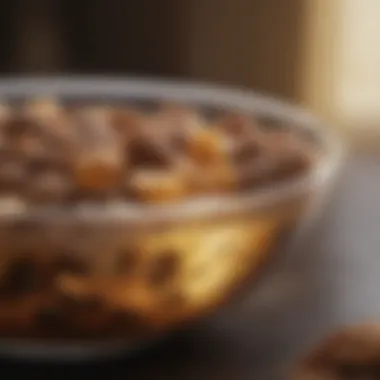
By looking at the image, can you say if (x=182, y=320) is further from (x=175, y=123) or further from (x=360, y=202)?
(x=360, y=202)

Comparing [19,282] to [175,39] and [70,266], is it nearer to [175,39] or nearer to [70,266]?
[70,266]

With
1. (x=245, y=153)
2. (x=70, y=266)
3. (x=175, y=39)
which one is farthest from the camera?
(x=175, y=39)

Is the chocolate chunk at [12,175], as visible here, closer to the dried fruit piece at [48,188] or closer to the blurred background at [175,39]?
the dried fruit piece at [48,188]

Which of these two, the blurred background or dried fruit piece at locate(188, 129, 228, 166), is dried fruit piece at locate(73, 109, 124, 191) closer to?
dried fruit piece at locate(188, 129, 228, 166)

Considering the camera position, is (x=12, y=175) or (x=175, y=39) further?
(x=175, y=39)

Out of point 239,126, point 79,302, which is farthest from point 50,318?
point 239,126

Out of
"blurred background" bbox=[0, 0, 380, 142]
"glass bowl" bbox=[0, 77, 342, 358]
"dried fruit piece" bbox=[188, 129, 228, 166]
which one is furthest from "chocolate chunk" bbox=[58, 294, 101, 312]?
"blurred background" bbox=[0, 0, 380, 142]

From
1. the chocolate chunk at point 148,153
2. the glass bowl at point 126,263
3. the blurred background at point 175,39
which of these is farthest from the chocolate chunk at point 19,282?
the blurred background at point 175,39
